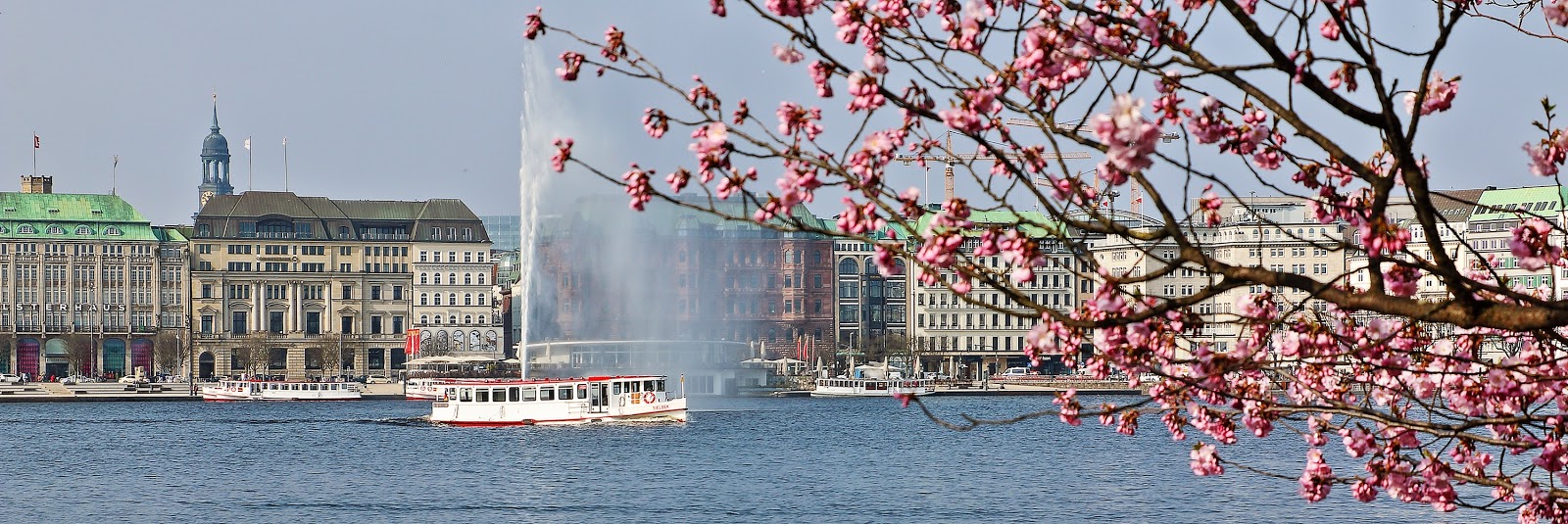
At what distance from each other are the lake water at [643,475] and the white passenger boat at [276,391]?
30.7m

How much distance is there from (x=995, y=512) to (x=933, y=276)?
42381 millimetres

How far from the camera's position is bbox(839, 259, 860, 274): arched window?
7028 inches

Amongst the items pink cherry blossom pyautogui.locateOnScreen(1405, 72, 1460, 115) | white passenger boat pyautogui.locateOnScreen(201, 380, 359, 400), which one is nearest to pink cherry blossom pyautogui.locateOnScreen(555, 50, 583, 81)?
pink cherry blossom pyautogui.locateOnScreen(1405, 72, 1460, 115)

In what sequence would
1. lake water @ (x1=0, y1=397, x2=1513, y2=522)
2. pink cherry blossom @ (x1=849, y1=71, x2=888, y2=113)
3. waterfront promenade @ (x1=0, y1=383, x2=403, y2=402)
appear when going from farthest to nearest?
waterfront promenade @ (x1=0, y1=383, x2=403, y2=402) → lake water @ (x1=0, y1=397, x2=1513, y2=522) → pink cherry blossom @ (x1=849, y1=71, x2=888, y2=113)

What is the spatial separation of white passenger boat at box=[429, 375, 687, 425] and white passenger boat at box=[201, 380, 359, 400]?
41672 millimetres

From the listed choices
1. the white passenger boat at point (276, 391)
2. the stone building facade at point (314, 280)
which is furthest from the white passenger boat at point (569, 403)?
the stone building facade at point (314, 280)

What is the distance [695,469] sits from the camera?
67.6 meters

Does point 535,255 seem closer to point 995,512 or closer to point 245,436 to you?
point 245,436

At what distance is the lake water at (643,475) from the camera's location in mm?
53406

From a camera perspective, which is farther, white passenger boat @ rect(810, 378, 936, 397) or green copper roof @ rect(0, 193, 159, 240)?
green copper roof @ rect(0, 193, 159, 240)

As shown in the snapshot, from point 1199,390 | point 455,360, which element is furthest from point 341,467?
point 455,360

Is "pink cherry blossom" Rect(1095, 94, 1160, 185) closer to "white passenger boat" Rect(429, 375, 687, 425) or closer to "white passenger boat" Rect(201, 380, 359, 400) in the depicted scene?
"white passenger boat" Rect(429, 375, 687, 425)

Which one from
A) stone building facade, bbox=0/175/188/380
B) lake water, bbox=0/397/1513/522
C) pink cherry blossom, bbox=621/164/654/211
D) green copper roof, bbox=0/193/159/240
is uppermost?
green copper roof, bbox=0/193/159/240

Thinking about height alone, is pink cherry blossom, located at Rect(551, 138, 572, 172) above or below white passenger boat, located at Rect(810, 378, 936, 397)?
above
